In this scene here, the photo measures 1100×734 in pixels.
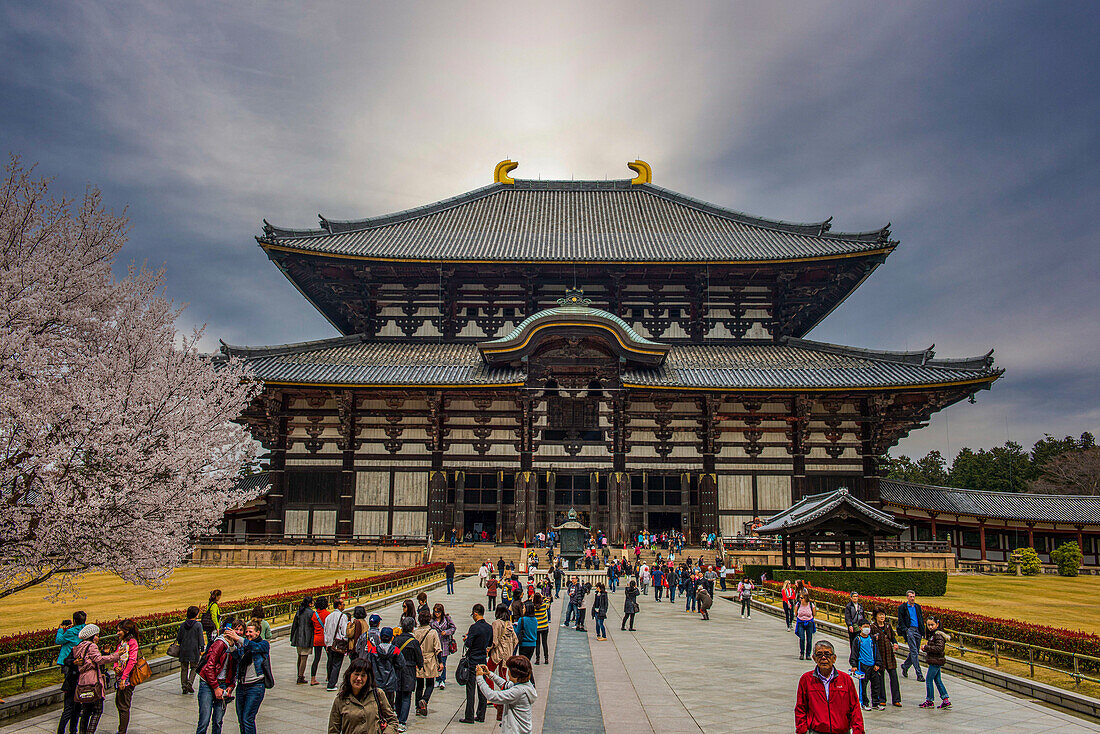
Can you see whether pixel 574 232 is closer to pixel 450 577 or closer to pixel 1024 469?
pixel 450 577

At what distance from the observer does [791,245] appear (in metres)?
45.7

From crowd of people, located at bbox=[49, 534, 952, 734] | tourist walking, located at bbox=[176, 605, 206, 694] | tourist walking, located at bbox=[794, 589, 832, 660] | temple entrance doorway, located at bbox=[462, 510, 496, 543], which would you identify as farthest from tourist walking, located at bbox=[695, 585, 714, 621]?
temple entrance doorway, located at bbox=[462, 510, 496, 543]

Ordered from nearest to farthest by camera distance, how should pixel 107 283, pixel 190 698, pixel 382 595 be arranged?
pixel 190 698, pixel 107 283, pixel 382 595

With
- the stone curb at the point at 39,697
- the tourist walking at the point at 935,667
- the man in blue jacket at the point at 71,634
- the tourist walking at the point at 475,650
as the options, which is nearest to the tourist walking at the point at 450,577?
the stone curb at the point at 39,697

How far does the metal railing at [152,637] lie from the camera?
12.6 metres

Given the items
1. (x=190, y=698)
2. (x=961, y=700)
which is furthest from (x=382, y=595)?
(x=961, y=700)

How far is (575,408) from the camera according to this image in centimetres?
4241

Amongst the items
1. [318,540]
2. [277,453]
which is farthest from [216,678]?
[277,453]

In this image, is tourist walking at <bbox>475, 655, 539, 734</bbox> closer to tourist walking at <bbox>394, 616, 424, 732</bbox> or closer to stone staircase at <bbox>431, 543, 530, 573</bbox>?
tourist walking at <bbox>394, 616, 424, 732</bbox>

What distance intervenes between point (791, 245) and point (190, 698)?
4120 centimetres

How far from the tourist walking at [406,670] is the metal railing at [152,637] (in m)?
6.29

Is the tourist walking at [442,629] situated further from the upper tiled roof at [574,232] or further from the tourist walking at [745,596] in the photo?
the upper tiled roof at [574,232]

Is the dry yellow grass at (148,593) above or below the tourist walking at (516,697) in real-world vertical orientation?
below

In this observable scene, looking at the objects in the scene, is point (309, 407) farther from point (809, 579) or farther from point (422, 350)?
point (809, 579)
